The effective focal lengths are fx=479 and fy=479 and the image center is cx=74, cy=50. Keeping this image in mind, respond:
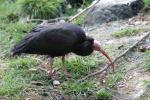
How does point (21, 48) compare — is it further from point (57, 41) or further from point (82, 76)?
point (82, 76)

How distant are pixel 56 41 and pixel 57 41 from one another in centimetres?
1

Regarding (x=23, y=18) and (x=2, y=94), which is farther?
(x=23, y=18)

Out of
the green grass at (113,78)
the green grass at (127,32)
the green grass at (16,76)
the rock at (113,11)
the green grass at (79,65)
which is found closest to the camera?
the green grass at (16,76)

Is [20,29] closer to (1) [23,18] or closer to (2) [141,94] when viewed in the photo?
(1) [23,18]

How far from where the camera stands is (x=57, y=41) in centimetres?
529

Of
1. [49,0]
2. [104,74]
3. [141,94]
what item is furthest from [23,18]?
[141,94]

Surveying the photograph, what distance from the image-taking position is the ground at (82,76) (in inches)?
205

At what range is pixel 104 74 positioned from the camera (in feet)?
18.6

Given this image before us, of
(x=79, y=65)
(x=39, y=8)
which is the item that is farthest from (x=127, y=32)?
(x=39, y=8)

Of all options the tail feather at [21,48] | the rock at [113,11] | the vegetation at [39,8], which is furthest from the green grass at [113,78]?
the vegetation at [39,8]

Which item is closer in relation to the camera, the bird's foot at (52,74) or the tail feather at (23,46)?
the tail feather at (23,46)

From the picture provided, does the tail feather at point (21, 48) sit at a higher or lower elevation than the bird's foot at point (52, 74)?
higher

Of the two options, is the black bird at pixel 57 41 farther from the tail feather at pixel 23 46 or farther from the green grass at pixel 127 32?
the green grass at pixel 127 32

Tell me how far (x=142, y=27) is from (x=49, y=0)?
212 centimetres
